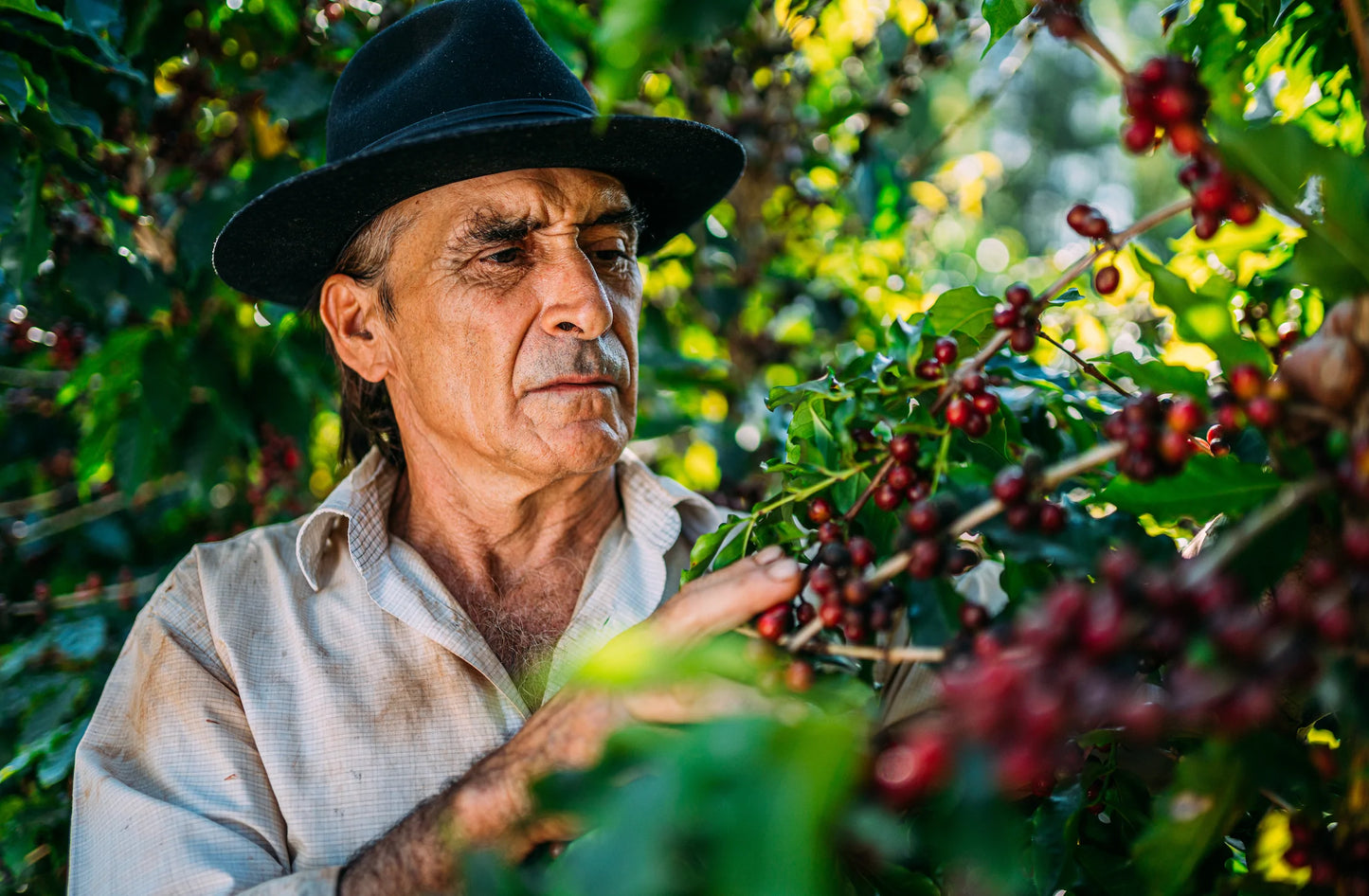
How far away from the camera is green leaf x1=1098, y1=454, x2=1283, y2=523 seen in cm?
95

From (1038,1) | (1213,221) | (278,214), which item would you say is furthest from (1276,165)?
(278,214)

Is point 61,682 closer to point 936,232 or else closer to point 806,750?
point 806,750

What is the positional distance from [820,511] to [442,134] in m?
1.09

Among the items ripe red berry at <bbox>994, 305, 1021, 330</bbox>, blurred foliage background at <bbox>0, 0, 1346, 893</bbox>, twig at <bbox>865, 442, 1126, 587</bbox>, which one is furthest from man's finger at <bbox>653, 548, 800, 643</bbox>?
blurred foliage background at <bbox>0, 0, 1346, 893</bbox>

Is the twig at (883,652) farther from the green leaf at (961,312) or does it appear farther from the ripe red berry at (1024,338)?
the green leaf at (961,312)

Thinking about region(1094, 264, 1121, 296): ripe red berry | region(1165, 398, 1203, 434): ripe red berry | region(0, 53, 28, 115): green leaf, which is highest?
region(1094, 264, 1121, 296): ripe red berry

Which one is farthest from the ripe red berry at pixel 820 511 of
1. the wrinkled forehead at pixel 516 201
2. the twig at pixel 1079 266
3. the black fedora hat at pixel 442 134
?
the wrinkled forehead at pixel 516 201

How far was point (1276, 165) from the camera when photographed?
0.79 metres

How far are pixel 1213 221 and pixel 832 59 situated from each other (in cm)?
290

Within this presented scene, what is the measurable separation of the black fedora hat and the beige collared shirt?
1.90 feet

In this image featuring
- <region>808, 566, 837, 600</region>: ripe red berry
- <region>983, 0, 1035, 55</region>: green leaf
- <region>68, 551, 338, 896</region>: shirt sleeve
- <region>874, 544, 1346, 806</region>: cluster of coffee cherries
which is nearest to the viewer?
<region>874, 544, 1346, 806</region>: cluster of coffee cherries

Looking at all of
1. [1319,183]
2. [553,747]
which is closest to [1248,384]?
[1319,183]

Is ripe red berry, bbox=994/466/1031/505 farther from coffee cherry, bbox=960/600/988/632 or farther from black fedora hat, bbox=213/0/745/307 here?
black fedora hat, bbox=213/0/745/307

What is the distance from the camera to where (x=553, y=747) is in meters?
1.21
